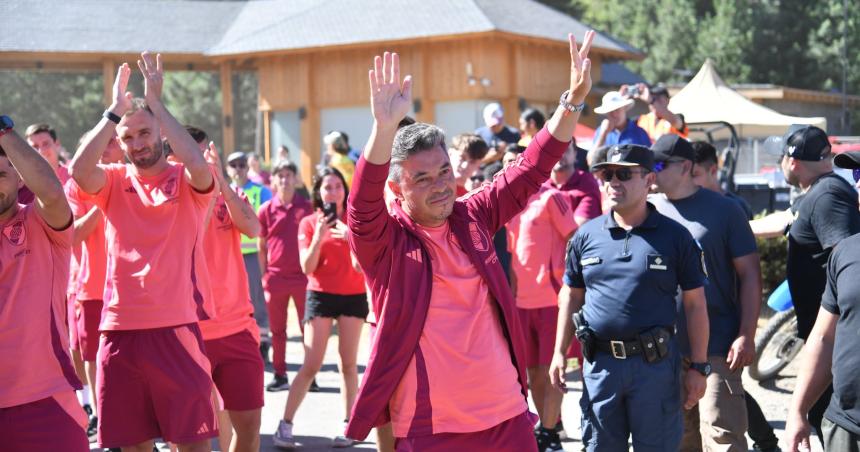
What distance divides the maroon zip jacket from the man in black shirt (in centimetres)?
194

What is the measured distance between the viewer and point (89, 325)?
6.88 m

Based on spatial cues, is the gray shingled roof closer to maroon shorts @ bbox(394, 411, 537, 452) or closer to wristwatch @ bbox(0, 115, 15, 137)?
wristwatch @ bbox(0, 115, 15, 137)

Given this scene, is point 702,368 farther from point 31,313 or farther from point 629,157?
point 31,313

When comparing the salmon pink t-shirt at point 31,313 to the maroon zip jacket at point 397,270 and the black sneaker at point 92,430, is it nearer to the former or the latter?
the maroon zip jacket at point 397,270

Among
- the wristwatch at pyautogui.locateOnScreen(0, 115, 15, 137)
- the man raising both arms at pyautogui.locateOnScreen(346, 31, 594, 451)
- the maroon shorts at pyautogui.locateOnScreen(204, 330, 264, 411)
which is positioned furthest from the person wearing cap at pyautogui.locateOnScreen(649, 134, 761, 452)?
the wristwatch at pyautogui.locateOnScreen(0, 115, 15, 137)

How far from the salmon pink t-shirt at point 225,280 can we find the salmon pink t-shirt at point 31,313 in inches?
58.8

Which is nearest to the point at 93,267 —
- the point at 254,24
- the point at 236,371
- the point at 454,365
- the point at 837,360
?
the point at 236,371

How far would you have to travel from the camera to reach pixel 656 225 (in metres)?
5.16

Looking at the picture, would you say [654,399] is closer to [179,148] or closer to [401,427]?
[401,427]

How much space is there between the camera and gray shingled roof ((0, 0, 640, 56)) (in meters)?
23.2

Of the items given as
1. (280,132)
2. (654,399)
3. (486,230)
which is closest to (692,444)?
(654,399)

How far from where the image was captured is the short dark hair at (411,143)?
12.7ft

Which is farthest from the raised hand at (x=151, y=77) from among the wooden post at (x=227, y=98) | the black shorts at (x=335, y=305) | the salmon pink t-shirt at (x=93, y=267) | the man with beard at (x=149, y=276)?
the wooden post at (x=227, y=98)

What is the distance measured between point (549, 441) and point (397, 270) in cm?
363
